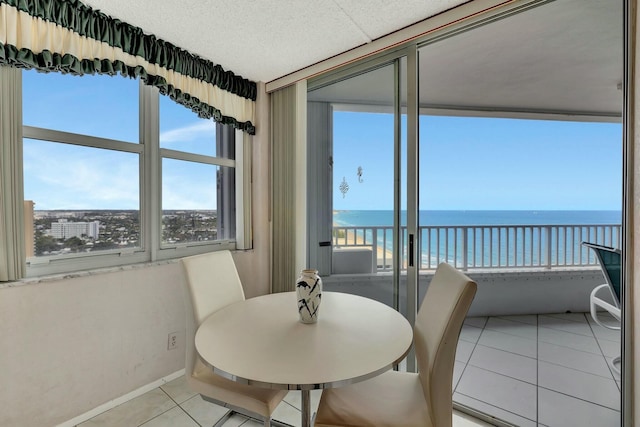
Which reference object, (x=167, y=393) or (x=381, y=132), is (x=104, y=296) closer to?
(x=167, y=393)

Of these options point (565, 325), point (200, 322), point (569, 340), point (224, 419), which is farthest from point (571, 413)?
point (200, 322)

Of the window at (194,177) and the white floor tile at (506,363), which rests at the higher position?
the window at (194,177)

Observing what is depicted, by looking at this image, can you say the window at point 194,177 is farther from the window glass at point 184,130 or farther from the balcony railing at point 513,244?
the balcony railing at point 513,244

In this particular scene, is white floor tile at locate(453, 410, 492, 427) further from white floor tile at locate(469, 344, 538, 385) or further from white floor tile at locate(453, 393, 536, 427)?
white floor tile at locate(469, 344, 538, 385)

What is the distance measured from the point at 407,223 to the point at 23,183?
2212mm

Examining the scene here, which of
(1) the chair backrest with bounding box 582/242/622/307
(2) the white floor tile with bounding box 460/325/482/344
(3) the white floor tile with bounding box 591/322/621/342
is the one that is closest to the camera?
(1) the chair backrest with bounding box 582/242/622/307

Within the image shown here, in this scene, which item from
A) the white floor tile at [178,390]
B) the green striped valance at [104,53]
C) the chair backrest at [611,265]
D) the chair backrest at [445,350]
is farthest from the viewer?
the white floor tile at [178,390]

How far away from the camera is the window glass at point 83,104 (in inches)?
61.4

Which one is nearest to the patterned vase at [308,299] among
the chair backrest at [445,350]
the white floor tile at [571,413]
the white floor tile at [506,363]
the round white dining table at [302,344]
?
the round white dining table at [302,344]

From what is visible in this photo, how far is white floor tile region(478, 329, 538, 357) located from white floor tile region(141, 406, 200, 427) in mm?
2553

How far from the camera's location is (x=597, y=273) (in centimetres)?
Result: 339

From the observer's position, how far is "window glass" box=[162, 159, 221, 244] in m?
2.17

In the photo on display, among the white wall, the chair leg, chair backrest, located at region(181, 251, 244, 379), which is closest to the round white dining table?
chair backrest, located at region(181, 251, 244, 379)

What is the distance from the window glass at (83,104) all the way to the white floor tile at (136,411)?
1726 millimetres
